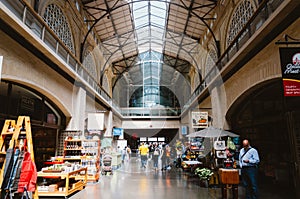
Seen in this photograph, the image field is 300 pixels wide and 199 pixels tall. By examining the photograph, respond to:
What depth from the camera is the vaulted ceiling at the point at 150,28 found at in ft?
42.5

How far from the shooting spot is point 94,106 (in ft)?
49.7

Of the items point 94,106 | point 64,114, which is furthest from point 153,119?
point 64,114

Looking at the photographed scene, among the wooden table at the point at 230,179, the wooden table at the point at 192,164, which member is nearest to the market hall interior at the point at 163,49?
the wooden table at the point at 192,164

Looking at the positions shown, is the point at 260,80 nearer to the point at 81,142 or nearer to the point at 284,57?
the point at 284,57

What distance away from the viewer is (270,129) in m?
8.65

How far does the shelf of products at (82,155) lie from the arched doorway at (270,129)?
6730 mm

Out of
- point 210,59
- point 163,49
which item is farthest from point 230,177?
point 163,49

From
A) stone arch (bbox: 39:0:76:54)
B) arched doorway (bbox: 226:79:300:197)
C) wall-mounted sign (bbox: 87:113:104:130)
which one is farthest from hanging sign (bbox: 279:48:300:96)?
wall-mounted sign (bbox: 87:113:104:130)

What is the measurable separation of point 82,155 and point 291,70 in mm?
8326

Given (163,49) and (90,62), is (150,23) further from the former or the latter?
(90,62)

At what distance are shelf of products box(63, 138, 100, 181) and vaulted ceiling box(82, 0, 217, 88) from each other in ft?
21.3

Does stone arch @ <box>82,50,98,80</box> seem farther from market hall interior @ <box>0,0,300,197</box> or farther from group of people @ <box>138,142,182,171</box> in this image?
group of people @ <box>138,142,182,171</box>

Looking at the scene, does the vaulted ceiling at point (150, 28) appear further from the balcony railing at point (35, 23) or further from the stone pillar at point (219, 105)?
the stone pillar at point (219, 105)

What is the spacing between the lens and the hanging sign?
14.5 feet
